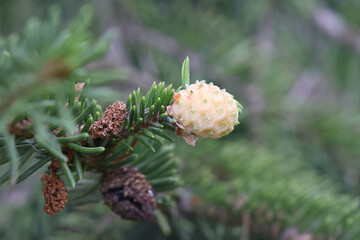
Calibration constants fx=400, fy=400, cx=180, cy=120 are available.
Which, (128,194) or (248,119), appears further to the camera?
(248,119)

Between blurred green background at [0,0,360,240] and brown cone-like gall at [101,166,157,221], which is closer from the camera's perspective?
brown cone-like gall at [101,166,157,221]

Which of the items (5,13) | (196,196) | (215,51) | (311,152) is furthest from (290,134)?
(5,13)

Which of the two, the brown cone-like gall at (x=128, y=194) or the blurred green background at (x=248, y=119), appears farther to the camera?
the blurred green background at (x=248, y=119)

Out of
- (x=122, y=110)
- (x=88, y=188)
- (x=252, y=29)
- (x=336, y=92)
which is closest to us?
(x=122, y=110)

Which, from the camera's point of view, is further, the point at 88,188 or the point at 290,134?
the point at 290,134

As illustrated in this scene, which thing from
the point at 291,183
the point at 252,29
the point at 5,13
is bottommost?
the point at 5,13

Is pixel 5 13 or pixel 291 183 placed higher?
pixel 291 183

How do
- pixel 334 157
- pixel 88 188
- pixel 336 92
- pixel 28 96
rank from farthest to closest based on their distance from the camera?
pixel 336 92 < pixel 334 157 < pixel 88 188 < pixel 28 96

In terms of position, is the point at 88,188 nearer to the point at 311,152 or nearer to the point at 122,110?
the point at 122,110
